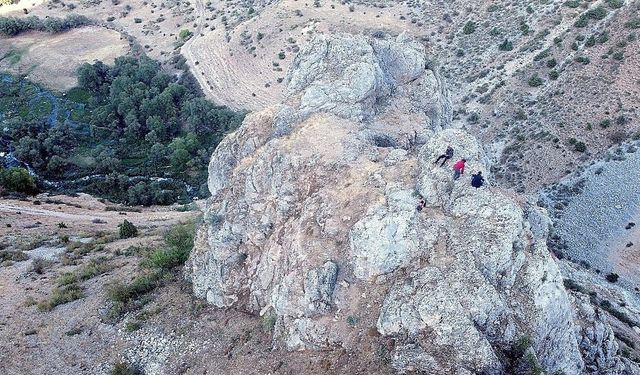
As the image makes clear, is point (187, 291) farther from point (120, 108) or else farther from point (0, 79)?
point (0, 79)

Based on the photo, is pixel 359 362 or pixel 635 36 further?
pixel 635 36

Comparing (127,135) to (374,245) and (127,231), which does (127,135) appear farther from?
(374,245)

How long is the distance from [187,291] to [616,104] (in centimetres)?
5114

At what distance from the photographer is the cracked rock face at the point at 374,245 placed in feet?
65.9

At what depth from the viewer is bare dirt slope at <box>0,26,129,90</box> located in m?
90.2

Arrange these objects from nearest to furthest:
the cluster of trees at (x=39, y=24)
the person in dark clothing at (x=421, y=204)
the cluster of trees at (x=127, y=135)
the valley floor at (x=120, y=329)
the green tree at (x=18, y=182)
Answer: the valley floor at (x=120, y=329), the person in dark clothing at (x=421, y=204), the green tree at (x=18, y=182), the cluster of trees at (x=127, y=135), the cluster of trees at (x=39, y=24)

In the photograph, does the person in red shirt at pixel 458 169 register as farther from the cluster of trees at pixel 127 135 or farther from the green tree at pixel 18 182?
the green tree at pixel 18 182

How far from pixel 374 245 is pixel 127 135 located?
6384 centimetres

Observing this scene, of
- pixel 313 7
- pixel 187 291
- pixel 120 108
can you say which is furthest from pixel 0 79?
pixel 187 291

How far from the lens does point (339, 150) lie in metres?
27.9

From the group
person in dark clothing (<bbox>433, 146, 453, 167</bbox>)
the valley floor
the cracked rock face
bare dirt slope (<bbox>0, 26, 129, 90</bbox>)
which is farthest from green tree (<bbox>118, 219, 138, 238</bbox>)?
bare dirt slope (<bbox>0, 26, 129, 90</bbox>)

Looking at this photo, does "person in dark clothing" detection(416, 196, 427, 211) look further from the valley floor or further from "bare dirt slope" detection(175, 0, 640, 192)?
"bare dirt slope" detection(175, 0, 640, 192)

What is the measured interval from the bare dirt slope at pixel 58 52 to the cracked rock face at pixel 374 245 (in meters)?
70.4

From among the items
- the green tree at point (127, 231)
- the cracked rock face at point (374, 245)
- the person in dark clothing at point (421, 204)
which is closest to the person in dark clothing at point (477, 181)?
the cracked rock face at point (374, 245)
